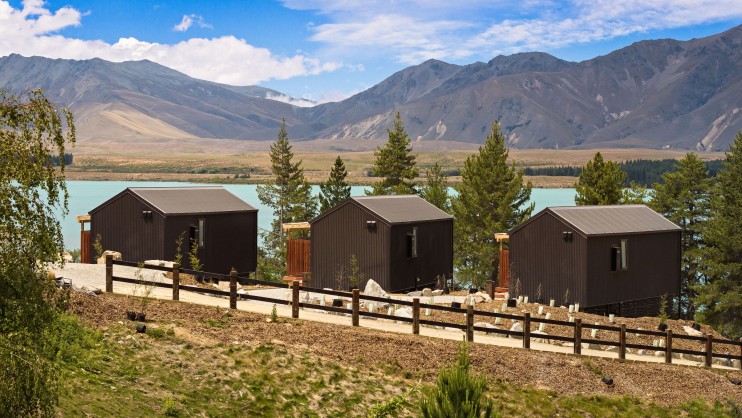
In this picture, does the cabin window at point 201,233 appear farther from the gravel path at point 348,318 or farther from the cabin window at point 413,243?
the cabin window at point 413,243

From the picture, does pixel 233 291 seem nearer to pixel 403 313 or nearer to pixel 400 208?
pixel 403 313

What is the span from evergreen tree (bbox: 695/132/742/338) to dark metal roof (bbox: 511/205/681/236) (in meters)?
8.99

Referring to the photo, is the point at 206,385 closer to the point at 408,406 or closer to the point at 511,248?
the point at 408,406

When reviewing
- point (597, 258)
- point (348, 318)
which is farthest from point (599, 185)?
point (348, 318)

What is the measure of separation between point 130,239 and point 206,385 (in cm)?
2297

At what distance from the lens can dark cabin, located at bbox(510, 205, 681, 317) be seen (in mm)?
36625

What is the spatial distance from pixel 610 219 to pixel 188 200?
19.5 metres

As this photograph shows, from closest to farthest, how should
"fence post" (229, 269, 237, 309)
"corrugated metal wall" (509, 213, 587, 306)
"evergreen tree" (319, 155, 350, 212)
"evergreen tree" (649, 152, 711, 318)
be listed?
1. "fence post" (229, 269, 237, 309)
2. "corrugated metal wall" (509, 213, 587, 306)
3. "evergreen tree" (649, 152, 711, 318)
4. "evergreen tree" (319, 155, 350, 212)

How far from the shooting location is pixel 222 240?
3959 centimetres

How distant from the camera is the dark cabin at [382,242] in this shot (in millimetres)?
38625

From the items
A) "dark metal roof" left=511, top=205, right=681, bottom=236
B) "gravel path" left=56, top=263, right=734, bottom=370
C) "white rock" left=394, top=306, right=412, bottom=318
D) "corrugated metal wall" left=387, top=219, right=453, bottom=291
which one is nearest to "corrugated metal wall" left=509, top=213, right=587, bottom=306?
"dark metal roof" left=511, top=205, right=681, bottom=236

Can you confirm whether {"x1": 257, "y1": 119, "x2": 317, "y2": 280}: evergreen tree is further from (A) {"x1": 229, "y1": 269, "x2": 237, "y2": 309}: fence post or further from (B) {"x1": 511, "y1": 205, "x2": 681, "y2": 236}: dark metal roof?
(A) {"x1": 229, "y1": 269, "x2": 237, "y2": 309}: fence post

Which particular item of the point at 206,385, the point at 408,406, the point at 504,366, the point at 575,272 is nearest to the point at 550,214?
the point at 575,272

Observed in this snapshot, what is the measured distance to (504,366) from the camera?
2142cm
